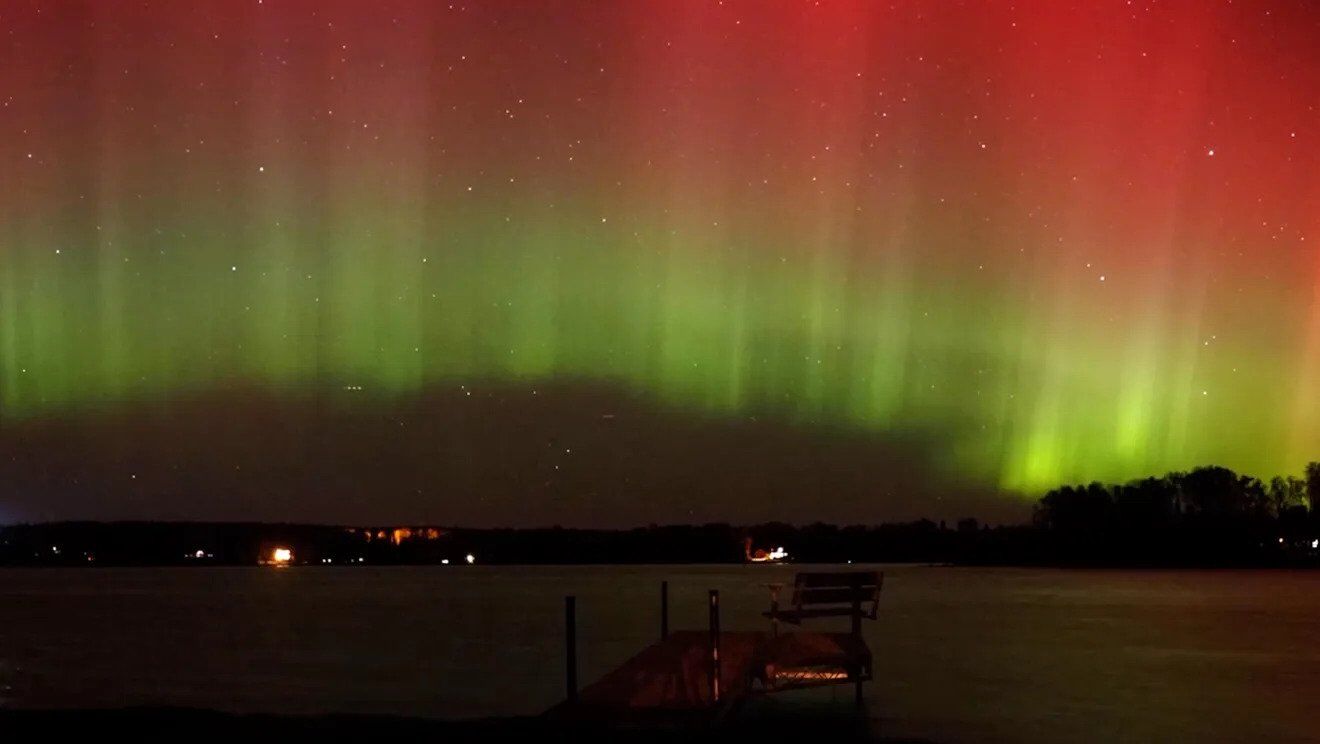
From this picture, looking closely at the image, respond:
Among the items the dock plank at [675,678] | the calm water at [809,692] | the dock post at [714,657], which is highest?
the dock post at [714,657]

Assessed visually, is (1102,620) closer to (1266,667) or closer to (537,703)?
(1266,667)

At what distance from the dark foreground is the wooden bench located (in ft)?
4.12

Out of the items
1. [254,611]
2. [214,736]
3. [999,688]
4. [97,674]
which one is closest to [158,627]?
[254,611]

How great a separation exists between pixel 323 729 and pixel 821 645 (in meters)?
5.67

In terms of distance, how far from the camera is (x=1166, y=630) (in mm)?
30625

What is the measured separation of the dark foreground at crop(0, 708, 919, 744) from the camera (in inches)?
403

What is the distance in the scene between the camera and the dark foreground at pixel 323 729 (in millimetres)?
10227

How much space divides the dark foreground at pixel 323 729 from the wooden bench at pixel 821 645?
1257 mm

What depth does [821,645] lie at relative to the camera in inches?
578

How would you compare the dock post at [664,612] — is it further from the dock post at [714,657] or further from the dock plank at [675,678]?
the dock post at [714,657]

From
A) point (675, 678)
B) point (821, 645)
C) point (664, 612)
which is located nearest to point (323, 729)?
point (675, 678)

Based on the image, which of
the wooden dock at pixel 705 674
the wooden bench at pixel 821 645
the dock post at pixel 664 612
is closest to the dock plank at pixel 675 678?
the wooden dock at pixel 705 674

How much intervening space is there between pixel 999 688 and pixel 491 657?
28.5 ft

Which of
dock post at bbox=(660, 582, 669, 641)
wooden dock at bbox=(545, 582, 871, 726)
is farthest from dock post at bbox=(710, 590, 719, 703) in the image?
dock post at bbox=(660, 582, 669, 641)
